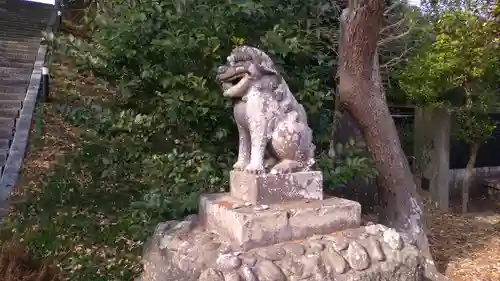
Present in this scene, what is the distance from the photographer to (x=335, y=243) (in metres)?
2.54

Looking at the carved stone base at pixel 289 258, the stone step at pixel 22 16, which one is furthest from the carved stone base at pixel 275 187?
the stone step at pixel 22 16

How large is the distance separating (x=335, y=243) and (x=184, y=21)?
2.23 m

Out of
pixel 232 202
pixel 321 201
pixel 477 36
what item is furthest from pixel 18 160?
pixel 477 36

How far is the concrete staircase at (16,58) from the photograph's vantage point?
18.9 ft

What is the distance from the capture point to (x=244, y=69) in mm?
2646

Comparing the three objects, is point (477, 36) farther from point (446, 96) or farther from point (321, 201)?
point (321, 201)

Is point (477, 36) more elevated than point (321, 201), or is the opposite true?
point (477, 36)

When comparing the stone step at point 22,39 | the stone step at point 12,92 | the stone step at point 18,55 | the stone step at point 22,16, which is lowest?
the stone step at point 12,92

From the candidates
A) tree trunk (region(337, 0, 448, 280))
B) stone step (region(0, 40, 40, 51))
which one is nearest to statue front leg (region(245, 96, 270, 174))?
tree trunk (region(337, 0, 448, 280))

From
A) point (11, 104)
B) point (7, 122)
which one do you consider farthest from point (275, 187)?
point (11, 104)

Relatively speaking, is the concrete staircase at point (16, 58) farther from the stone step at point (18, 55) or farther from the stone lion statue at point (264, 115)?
the stone lion statue at point (264, 115)

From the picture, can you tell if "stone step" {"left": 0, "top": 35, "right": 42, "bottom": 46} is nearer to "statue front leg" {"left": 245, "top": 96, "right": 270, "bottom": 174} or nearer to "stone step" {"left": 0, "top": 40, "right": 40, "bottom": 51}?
"stone step" {"left": 0, "top": 40, "right": 40, "bottom": 51}

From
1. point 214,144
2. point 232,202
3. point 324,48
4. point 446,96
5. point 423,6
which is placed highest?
point 423,6

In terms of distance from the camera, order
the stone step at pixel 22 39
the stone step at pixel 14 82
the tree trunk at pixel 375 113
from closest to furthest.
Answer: the tree trunk at pixel 375 113
the stone step at pixel 14 82
the stone step at pixel 22 39
